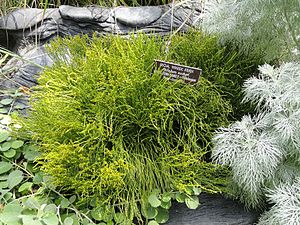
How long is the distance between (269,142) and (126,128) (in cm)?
53

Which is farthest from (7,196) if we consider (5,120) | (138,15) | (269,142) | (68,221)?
(138,15)

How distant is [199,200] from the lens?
1.57 meters

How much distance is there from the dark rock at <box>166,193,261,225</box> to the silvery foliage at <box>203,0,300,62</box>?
64 cm

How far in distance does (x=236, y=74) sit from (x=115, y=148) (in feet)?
1.95

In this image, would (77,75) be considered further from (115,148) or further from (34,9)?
(34,9)

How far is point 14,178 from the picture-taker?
1575 mm

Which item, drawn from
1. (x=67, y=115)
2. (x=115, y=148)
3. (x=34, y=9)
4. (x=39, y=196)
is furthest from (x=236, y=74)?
(x=34, y=9)

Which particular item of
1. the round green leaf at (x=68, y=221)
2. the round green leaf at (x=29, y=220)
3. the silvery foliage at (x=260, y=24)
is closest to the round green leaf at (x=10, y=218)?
the round green leaf at (x=29, y=220)

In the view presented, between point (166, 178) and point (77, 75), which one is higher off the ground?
point (77, 75)

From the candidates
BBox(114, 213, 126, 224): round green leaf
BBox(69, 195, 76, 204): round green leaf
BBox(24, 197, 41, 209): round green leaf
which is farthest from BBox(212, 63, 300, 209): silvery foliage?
BBox(24, 197, 41, 209): round green leaf

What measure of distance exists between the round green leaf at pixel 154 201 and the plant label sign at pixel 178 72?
1.48ft

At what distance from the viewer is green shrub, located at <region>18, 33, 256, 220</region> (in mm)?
1450

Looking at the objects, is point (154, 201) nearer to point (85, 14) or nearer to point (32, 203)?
point (32, 203)

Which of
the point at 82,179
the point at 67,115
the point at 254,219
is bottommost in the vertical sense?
the point at 254,219
